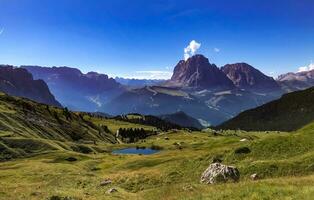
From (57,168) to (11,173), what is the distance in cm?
918

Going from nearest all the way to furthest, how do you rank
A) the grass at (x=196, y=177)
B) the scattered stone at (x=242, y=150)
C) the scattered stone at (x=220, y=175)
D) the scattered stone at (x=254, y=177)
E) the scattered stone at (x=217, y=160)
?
the grass at (x=196, y=177) < the scattered stone at (x=220, y=175) < the scattered stone at (x=254, y=177) < the scattered stone at (x=217, y=160) < the scattered stone at (x=242, y=150)

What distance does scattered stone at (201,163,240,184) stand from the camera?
1462 inches

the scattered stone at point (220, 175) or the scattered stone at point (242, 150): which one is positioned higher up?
the scattered stone at point (242, 150)

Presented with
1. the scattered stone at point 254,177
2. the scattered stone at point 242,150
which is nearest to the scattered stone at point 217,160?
the scattered stone at point 242,150

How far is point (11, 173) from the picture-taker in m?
78.2

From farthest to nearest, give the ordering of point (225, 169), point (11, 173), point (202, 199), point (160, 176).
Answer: point (11, 173), point (160, 176), point (225, 169), point (202, 199)

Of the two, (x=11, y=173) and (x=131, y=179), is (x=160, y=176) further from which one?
(x=11, y=173)

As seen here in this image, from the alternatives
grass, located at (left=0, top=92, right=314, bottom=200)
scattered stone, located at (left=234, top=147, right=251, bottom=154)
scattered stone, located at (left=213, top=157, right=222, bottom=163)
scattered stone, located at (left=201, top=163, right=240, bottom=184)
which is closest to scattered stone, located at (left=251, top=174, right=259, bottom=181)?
grass, located at (left=0, top=92, right=314, bottom=200)

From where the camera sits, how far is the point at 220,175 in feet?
123

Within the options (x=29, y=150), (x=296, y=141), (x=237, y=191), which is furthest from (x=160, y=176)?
(x=29, y=150)

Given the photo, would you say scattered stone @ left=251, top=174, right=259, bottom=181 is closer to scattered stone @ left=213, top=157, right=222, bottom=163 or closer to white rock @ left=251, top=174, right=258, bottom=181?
white rock @ left=251, top=174, right=258, bottom=181

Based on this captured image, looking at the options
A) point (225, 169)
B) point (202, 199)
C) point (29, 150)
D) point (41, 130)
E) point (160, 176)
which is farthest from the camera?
point (41, 130)

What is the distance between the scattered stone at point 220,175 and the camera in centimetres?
3712

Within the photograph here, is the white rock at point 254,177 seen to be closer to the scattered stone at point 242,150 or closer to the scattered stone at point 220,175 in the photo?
the scattered stone at point 220,175
